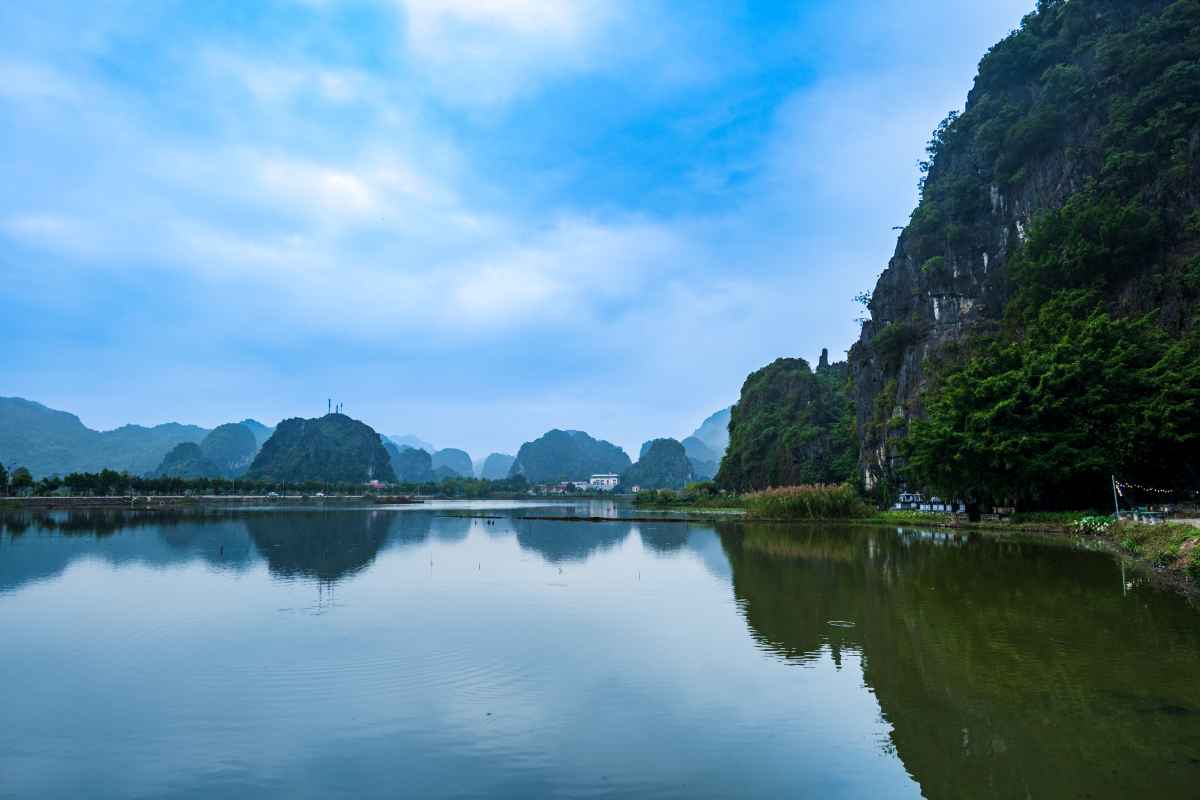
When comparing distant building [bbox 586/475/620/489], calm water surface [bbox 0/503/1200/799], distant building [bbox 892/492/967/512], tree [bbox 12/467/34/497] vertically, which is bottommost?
distant building [bbox 586/475/620/489]

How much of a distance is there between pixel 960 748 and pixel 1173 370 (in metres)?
26.5

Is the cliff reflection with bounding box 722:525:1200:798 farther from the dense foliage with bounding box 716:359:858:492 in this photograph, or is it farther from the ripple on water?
the dense foliage with bounding box 716:359:858:492

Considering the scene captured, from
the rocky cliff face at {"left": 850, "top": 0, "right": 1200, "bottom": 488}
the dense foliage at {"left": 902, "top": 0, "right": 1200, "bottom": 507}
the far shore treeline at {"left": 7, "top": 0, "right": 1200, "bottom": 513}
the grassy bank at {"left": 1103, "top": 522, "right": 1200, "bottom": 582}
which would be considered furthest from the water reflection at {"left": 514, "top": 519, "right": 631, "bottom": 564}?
the rocky cliff face at {"left": 850, "top": 0, "right": 1200, "bottom": 488}

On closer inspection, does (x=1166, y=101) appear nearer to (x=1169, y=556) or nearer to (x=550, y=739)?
(x=1169, y=556)

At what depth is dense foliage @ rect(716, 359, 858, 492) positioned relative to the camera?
6122 cm

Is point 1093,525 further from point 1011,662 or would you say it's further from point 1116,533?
point 1011,662

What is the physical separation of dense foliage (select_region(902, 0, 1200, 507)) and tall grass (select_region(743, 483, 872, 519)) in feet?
12.4

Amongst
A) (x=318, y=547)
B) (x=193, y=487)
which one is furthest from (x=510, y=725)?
(x=193, y=487)

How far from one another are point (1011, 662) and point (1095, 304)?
2928cm

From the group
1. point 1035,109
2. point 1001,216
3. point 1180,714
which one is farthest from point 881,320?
point 1180,714

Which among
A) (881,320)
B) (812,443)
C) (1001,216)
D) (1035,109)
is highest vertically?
(1035,109)

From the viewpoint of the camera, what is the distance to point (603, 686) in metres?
7.38

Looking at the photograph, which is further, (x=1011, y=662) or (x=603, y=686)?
(x=1011, y=662)

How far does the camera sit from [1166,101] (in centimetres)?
3020
